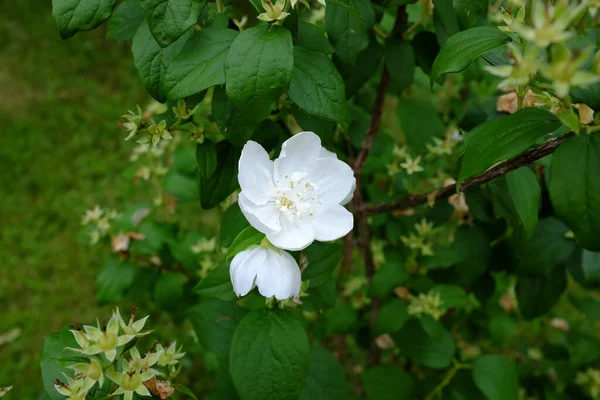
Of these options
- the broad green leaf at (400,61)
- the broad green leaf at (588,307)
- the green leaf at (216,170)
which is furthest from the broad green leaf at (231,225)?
the broad green leaf at (588,307)

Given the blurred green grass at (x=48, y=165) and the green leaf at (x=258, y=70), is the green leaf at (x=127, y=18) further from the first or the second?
the blurred green grass at (x=48, y=165)

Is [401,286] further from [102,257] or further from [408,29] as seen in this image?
[102,257]

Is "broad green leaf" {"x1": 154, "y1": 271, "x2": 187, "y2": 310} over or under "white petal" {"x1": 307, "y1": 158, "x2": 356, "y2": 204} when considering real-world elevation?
under

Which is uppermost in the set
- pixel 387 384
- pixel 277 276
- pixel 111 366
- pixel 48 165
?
pixel 277 276

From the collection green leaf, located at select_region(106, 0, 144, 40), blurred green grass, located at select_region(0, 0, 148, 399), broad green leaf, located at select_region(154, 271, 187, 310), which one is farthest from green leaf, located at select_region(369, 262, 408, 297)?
blurred green grass, located at select_region(0, 0, 148, 399)

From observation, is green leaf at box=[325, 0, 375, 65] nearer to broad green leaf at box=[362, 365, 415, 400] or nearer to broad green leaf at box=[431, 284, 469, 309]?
broad green leaf at box=[431, 284, 469, 309]

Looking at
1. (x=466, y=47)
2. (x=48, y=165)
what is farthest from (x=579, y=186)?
(x=48, y=165)

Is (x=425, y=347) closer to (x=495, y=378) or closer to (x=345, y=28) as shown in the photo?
(x=495, y=378)
